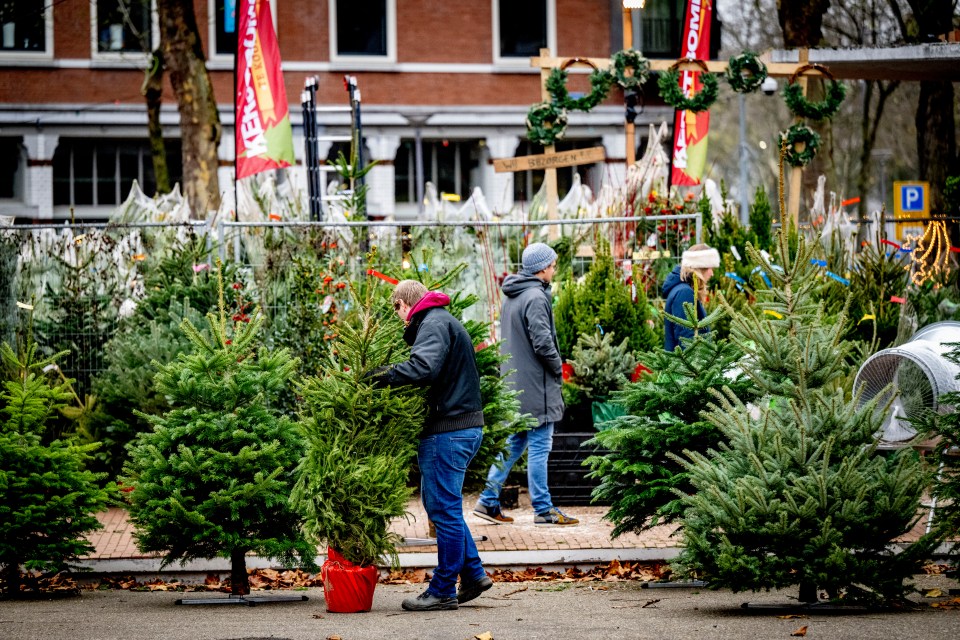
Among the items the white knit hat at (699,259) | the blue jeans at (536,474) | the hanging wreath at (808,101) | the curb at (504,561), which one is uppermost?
the hanging wreath at (808,101)

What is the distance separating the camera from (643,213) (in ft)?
50.0

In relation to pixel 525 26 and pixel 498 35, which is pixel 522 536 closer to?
pixel 498 35

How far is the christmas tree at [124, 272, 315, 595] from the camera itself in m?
8.10

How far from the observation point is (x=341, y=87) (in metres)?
31.3

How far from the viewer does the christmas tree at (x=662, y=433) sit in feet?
28.0

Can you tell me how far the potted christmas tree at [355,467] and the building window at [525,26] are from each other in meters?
25.4

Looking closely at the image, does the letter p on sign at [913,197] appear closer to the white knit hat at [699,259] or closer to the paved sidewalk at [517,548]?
the white knit hat at [699,259]

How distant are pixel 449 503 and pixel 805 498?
6.92 feet

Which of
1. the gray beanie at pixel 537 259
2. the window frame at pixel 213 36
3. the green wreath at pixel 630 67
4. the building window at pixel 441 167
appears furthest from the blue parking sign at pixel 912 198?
the gray beanie at pixel 537 259

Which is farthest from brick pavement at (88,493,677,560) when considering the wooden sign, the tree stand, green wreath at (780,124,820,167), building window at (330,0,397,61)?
building window at (330,0,397,61)

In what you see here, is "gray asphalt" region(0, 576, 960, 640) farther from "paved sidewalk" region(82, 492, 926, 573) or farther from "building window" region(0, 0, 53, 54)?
"building window" region(0, 0, 53, 54)

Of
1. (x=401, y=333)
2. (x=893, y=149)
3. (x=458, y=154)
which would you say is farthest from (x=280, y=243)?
(x=893, y=149)

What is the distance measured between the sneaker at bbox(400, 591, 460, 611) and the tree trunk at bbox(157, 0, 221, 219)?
12.5 metres

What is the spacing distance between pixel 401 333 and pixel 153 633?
2.35 meters
